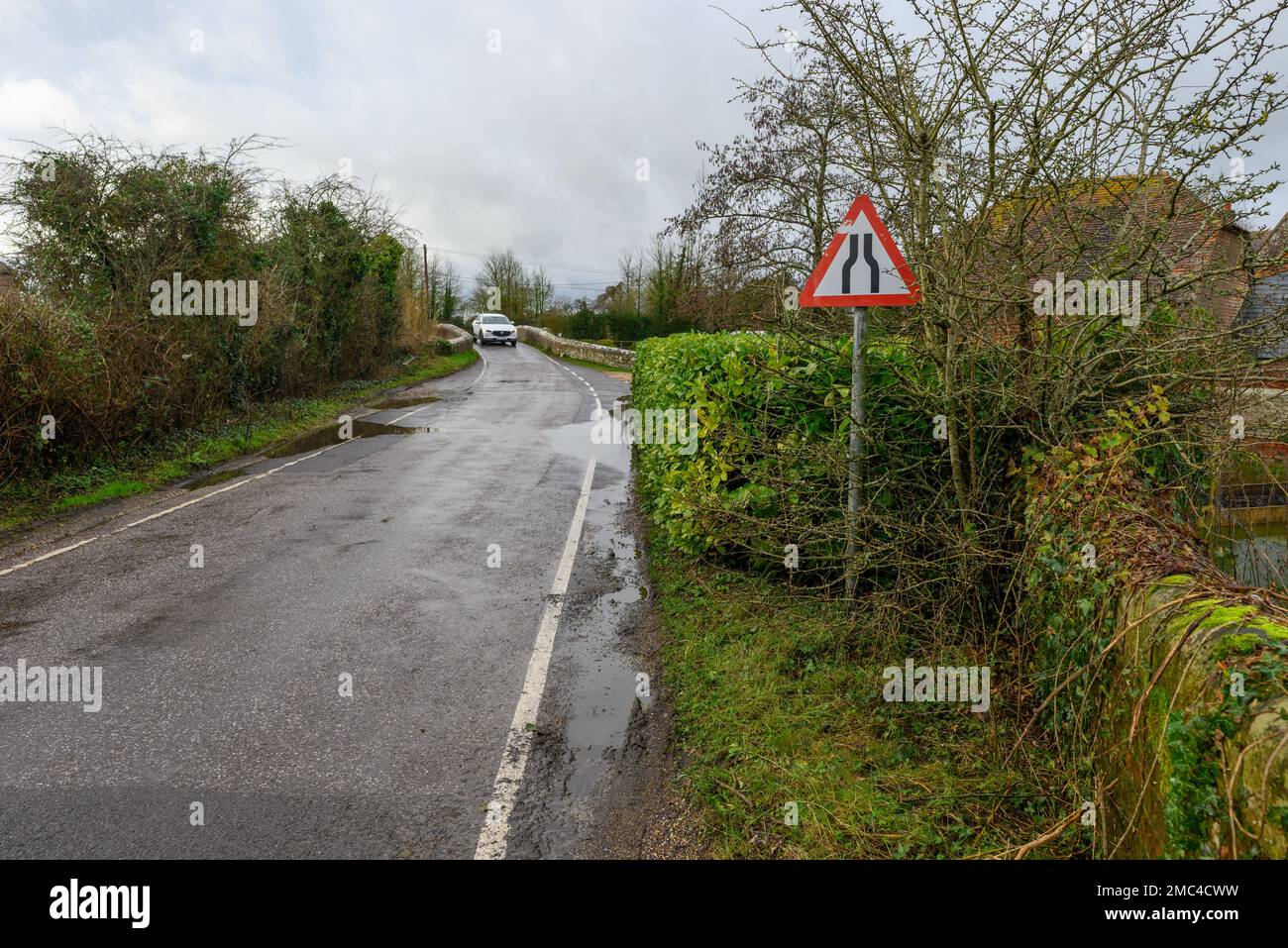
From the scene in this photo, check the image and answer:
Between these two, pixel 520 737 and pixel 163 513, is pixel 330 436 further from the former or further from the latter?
pixel 520 737

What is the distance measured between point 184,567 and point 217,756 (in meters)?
3.95

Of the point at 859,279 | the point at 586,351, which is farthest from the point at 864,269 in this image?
the point at 586,351

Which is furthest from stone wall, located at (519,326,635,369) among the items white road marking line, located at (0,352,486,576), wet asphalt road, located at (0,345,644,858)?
wet asphalt road, located at (0,345,644,858)

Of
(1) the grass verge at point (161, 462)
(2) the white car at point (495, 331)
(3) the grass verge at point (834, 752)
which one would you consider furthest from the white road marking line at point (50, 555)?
(2) the white car at point (495, 331)

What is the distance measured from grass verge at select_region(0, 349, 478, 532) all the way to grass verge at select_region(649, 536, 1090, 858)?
8.48 m

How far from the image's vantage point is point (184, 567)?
293 inches

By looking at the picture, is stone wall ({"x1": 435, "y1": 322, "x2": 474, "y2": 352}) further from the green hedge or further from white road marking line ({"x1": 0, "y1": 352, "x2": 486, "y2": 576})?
the green hedge

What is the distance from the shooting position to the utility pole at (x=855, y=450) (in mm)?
5117

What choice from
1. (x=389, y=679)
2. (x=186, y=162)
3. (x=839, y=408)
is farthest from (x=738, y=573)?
(x=186, y=162)

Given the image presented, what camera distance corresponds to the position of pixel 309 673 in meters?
5.21

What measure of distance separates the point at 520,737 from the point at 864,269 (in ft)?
11.4

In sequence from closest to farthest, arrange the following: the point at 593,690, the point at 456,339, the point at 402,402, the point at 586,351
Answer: the point at 593,690 < the point at 402,402 < the point at 586,351 < the point at 456,339

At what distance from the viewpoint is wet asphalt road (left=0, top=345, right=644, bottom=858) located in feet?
11.9
